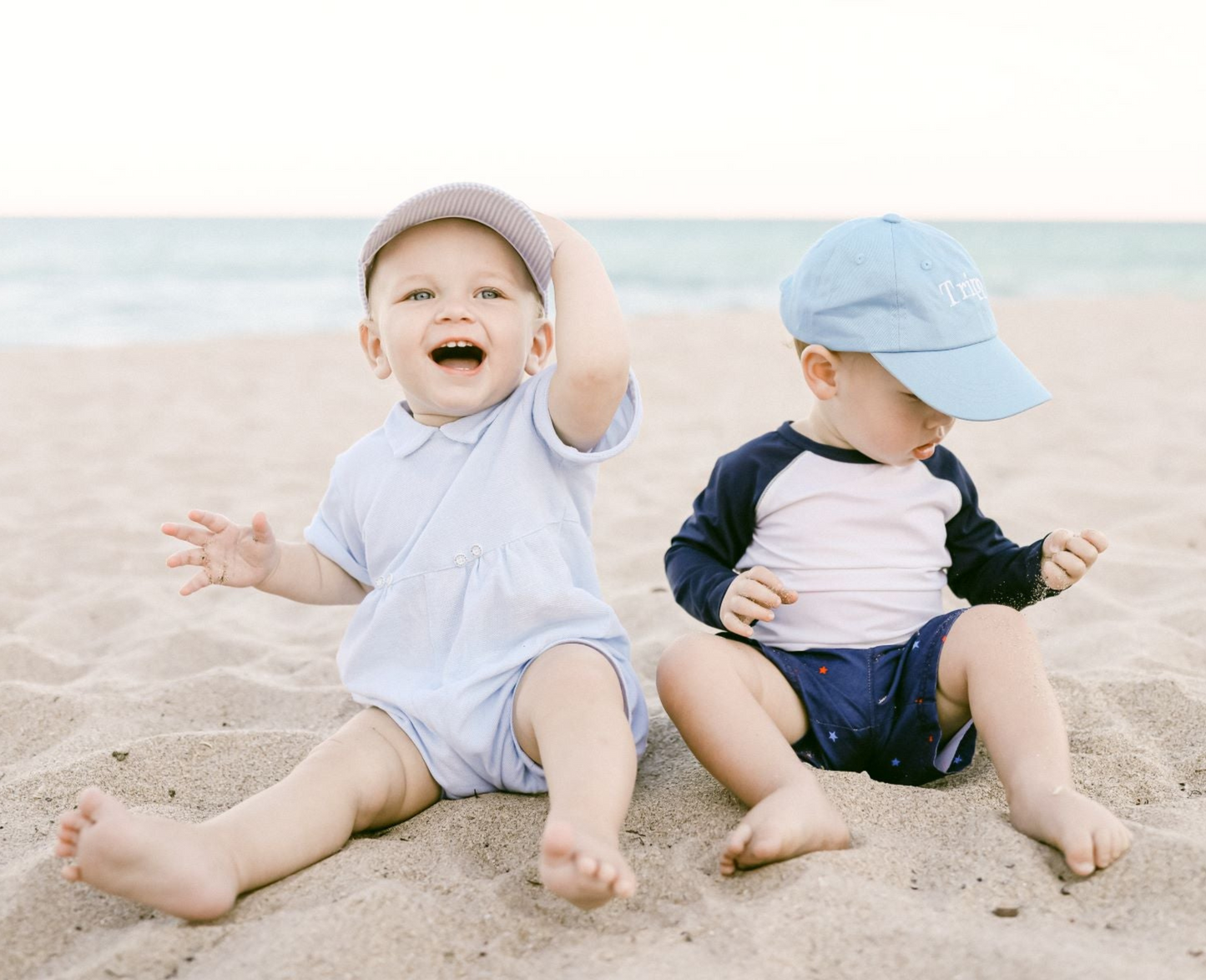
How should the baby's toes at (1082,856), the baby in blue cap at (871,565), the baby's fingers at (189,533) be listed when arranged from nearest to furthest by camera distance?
the baby's toes at (1082,856) < the baby in blue cap at (871,565) < the baby's fingers at (189,533)

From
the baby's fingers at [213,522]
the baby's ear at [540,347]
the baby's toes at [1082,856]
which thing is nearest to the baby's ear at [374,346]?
the baby's ear at [540,347]

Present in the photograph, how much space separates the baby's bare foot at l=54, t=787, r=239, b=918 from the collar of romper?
877mm

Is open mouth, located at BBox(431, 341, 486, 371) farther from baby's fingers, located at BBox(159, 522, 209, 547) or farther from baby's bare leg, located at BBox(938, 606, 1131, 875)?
baby's bare leg, located at BBox(938, 606, 1131, 875)

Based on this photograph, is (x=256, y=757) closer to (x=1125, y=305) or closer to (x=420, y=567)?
(x=420, y=567)

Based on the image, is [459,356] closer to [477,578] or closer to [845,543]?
[477,578]

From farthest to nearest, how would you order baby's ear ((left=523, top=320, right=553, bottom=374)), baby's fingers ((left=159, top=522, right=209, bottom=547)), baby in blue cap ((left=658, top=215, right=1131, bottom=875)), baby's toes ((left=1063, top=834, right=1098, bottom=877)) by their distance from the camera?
baby's ear ((left=523, top=320, right=553, bottom=374)) < baby's fingers ((left=159, top=522, right=209, bottom=547)) < baby in blue cap ((left=658, top=215, right=1131, bottom=875)) < baby's toes ((left=1063, top=834, right=1098, bottom=877))

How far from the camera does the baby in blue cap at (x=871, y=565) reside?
1996 mm

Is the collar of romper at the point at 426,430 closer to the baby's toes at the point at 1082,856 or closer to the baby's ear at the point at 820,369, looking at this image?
the baby's ear at the point at 820,369

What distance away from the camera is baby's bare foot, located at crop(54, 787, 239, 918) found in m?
1.58

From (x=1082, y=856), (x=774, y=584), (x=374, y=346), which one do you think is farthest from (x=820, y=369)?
(x=1082, y=856)

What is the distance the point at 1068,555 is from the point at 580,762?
977 millimetres

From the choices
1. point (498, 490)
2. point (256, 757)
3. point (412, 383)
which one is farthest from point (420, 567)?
point (256, 757)

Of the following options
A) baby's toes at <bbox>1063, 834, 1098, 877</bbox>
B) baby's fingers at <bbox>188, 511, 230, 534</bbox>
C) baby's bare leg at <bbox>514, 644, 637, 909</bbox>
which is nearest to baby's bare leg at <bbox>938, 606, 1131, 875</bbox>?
baby's toes at <bbox>1063, 834, 1098, 877</bbox>

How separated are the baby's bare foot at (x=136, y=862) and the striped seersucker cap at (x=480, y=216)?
1100mm
